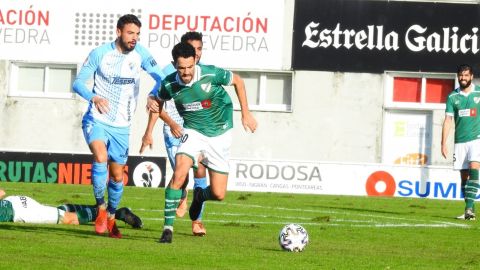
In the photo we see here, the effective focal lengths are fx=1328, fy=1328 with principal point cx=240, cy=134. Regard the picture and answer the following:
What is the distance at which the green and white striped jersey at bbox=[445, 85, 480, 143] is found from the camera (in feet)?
70.8

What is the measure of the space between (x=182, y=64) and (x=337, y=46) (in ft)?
75.8

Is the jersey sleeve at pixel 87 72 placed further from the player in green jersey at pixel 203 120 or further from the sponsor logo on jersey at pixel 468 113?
the sponsor logo on jersey at pixel 468 113

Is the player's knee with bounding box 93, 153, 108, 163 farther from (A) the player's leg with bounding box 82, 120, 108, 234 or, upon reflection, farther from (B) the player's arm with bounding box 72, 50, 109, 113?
(B) the player's arm with bounding box 72, 50, 109, 113

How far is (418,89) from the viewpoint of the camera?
37062 mm

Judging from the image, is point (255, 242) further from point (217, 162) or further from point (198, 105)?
point (198, 105)

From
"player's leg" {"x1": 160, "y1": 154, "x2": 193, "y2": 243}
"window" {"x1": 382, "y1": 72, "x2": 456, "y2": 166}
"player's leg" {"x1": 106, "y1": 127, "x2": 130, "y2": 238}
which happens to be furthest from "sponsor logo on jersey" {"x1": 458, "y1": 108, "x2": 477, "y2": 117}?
"window" {"x1": 382, "y1": 72, "x2": 456, "y2": 166}

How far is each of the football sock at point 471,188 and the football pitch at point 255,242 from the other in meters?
0.54

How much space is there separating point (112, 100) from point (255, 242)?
235 centimetres

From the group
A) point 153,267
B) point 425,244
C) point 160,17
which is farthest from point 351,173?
point 153,267

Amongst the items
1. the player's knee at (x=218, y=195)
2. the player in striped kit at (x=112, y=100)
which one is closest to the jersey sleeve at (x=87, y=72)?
the player in striped kit at (x=112, y=100)

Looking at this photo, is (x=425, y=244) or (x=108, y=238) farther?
(x=425, y=244)

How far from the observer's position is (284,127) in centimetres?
3681

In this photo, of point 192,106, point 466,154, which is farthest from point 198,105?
point 466,154

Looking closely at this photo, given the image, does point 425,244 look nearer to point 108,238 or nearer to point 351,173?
point 108,238
